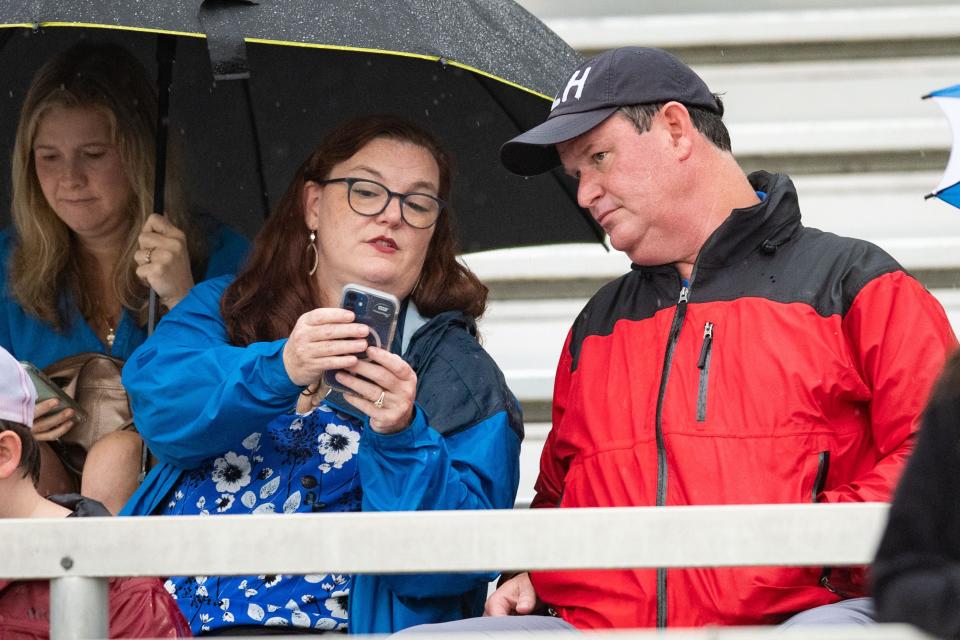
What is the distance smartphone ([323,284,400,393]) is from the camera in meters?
2.98

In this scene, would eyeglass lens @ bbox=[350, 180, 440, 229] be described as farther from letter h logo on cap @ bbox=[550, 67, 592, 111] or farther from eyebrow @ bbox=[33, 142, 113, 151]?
eyebrow @ bbox=[33, 142, 113, 151]

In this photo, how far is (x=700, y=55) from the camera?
16.1ft

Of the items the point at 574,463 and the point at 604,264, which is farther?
the point at 604,264

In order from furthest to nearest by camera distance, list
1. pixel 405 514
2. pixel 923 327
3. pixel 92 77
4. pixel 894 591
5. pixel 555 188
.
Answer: pixel 555 188, pixel 92 77, pixel 923 327, pixel 405 514, pixel 894 591

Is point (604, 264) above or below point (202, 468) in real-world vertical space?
above

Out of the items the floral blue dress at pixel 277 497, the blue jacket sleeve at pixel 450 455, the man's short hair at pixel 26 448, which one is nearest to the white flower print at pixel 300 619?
the floral blue dress at pixel 277 497

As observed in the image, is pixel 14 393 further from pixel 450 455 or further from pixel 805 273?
pixel 805 273

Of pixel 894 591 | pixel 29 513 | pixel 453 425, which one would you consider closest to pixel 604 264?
pixel 453 425

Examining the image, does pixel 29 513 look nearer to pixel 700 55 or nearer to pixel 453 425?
pixel 453 425

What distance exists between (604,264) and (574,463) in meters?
1.76

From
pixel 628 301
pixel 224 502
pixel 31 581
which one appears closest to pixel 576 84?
pixel 628 301

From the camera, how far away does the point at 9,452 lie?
3.02 meters

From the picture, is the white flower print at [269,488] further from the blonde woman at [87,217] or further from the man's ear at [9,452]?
the blonde woman at [87,217]

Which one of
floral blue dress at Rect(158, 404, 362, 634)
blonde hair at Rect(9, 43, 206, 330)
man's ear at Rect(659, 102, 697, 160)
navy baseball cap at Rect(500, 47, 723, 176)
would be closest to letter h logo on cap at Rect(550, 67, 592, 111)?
navy baseball cap at Rect(500, 47, 723, 176)
